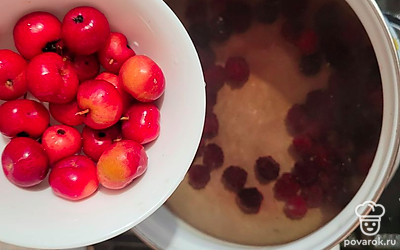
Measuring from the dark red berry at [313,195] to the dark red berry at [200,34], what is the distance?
310mm

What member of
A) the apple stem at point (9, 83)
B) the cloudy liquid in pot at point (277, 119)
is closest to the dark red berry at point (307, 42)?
the cloudy liquid in pot at point (277, 119)

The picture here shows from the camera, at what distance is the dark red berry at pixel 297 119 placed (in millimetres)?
880

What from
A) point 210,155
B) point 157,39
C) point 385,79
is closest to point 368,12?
point 385,79

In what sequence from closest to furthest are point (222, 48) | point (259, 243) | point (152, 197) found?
point (152, 197) < point (259, 243) < point (222, 48)

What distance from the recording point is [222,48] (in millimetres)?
910

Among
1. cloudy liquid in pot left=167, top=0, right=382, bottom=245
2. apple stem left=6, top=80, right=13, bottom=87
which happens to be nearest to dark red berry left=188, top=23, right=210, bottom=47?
cloudy liquid in pot left=167, top=0, right=382, bottom=245

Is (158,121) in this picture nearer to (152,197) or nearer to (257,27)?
(152,197)

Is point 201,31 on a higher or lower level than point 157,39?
lower

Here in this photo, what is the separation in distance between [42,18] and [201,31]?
34 cm

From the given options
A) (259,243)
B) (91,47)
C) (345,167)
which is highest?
(91,47)

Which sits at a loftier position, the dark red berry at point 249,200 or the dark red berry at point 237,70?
the dark red berry at point 237,70

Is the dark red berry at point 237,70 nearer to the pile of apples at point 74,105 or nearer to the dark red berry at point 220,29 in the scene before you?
the dark red berry at point 220,29

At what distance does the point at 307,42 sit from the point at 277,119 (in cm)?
14

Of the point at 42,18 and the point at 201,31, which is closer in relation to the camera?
the point at 42,18
